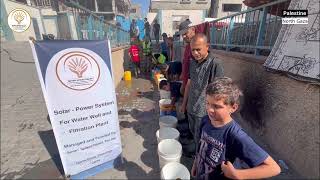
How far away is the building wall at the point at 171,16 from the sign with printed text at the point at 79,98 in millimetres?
22634

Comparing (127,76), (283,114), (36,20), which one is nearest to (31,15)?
(36,20)

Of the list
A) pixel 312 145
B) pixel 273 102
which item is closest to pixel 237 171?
pixel 312 145

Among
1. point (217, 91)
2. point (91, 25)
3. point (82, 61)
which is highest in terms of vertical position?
point (91, 25)

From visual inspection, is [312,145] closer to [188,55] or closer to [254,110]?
[254,110]

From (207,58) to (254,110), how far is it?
1.46 metres

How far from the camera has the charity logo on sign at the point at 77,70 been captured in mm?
2291

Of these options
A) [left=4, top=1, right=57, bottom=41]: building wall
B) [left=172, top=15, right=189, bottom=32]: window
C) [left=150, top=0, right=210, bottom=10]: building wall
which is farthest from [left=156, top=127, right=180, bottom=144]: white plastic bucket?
[left=150, top=0, right=210, bottom=10]: building wall

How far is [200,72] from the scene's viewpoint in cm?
245

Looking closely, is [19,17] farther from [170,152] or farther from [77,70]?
[170,152]

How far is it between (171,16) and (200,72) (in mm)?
23506

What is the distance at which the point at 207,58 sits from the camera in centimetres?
239

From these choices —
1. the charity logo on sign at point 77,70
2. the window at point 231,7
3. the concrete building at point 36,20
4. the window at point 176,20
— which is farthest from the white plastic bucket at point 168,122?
the window at point 231,7

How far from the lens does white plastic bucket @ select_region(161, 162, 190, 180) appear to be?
2.37m

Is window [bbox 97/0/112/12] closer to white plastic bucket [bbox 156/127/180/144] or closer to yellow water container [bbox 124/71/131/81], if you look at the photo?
yellow water container [bbox 124/71/131/81]
